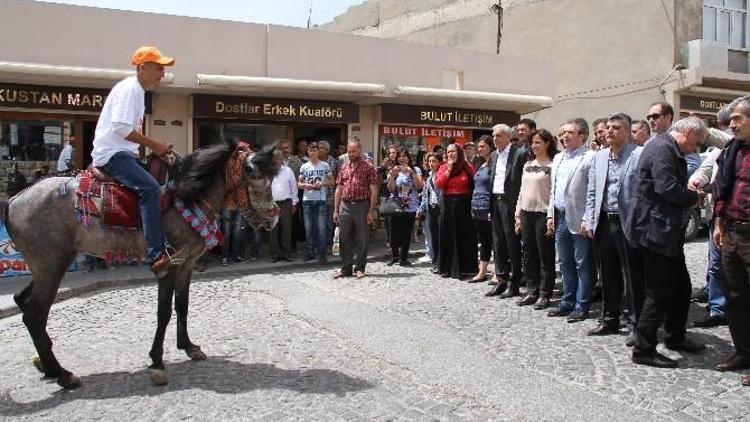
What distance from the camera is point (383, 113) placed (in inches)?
563

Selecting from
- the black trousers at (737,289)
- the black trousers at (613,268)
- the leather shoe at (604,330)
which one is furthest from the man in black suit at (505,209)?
the black trousers at (737,289)

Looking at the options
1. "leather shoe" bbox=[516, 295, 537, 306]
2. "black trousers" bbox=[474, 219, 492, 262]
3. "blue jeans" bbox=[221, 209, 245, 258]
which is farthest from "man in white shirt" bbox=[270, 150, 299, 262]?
"leather shoe" bbox=[516, 295, 537, 306]

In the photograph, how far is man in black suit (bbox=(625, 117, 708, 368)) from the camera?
17.4 feet

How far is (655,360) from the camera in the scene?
Result: 17.7 feet

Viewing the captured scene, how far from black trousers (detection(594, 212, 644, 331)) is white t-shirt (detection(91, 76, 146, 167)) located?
4446mm

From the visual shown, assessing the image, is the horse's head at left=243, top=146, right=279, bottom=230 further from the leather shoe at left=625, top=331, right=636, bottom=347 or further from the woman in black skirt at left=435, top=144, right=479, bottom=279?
the woman in black skirt at left=435, top=144, right=479, bottom=279

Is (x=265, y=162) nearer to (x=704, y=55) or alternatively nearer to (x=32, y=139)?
(x=32, y=139)

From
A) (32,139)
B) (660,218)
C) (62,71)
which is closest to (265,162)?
(660,218)

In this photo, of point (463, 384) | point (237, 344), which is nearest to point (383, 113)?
point (237, 344)

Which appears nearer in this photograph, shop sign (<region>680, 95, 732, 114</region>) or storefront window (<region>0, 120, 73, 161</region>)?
storefront window (<region>0, 120, 73, 161</region>)

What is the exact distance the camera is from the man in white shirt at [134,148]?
509 centimetres

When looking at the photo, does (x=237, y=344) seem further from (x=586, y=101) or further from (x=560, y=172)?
(x=586, y=101)

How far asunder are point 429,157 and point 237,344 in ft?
Answer: 19.9

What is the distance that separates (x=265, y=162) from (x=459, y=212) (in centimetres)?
498
